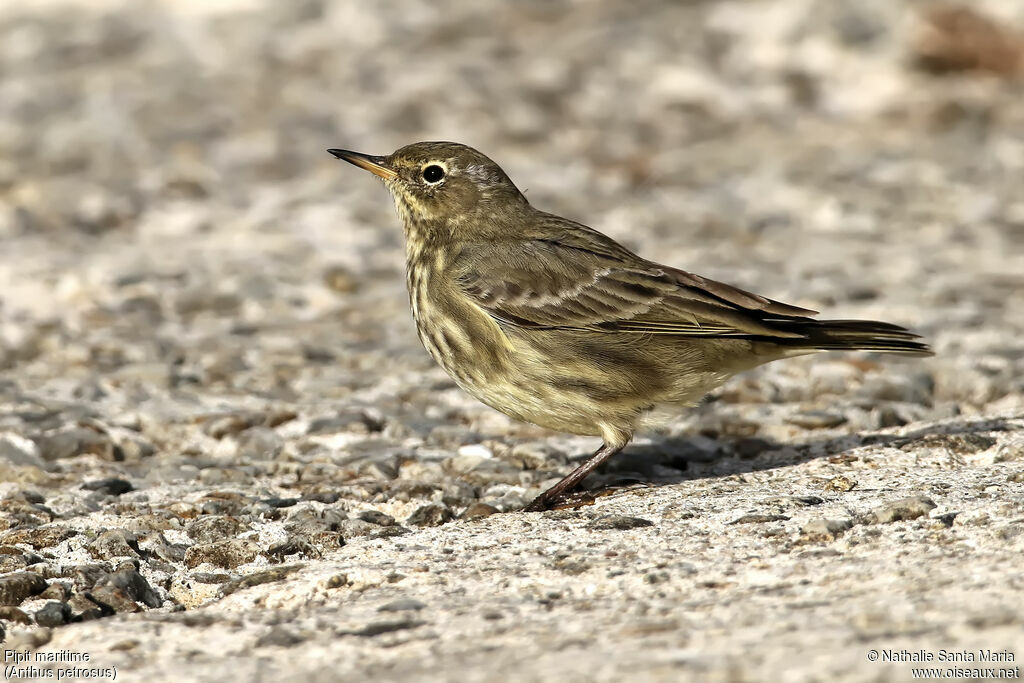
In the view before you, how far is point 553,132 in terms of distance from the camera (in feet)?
34.5

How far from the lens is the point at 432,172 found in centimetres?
587

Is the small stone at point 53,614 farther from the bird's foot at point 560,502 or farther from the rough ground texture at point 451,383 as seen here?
the bird's foot at point 560,502

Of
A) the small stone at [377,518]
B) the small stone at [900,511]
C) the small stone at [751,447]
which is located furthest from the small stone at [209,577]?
the small stone at [751,447]

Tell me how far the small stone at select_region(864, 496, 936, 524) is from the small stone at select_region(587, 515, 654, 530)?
29.2 inches

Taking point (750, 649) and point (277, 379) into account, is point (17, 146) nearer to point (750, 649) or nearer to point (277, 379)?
point (277, 379)

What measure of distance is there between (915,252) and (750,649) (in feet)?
19.4

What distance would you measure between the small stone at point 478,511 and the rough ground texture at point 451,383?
20 millimetres

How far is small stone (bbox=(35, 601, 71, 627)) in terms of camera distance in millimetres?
3969

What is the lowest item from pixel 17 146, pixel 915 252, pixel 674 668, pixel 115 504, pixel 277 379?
pixel 674 668

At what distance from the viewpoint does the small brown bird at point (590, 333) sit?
5.12 m

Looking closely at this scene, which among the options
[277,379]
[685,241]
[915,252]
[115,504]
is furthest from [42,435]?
[915,252]

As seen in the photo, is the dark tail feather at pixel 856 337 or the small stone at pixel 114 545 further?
the dark tail feather at pixel 856 337

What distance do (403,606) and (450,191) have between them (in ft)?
8.03

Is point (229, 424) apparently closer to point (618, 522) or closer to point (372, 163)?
point (372, 163)
